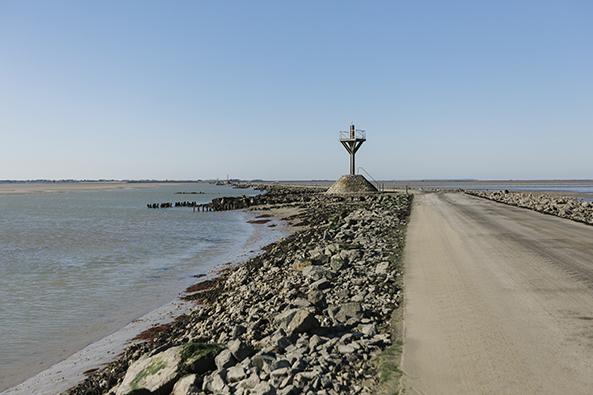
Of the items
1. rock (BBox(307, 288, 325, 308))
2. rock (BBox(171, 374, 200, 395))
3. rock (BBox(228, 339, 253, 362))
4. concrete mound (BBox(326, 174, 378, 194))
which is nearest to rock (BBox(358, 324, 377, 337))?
rock (BBox(307, 288, 325, 308))

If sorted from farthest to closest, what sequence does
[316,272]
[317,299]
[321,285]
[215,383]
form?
[316,272], [321,285], [317,299], [215,383]

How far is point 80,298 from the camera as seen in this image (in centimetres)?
1462

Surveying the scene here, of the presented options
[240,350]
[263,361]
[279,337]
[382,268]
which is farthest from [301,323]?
[382,268]

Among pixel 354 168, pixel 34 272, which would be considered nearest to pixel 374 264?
pixel 34 272

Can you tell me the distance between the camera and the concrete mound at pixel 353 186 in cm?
5819

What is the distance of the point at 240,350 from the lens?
6465 millimetres

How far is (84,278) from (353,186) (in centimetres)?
4414

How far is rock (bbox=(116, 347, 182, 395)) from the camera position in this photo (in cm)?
618

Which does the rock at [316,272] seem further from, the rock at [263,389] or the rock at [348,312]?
the rock at [263,389]

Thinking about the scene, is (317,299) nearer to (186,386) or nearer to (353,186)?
(186,386)

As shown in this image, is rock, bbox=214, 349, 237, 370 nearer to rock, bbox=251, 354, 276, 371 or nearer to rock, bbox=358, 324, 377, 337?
rock, bbox=251, 354, 276, 371

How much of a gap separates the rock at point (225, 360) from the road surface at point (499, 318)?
93.3 inches

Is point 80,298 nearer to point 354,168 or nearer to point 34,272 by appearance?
point 34,272

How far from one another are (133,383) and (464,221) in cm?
2014
